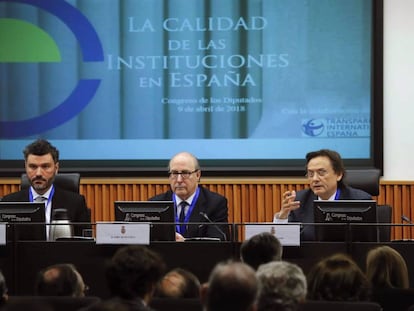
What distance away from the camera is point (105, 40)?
7652 millimetres

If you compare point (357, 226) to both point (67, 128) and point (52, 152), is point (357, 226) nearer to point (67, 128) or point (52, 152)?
point (52, 152)

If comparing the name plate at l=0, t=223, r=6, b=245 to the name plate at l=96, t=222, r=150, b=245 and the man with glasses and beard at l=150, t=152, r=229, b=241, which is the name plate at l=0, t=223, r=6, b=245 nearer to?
the name plate at l=96, t=222, r=150, b=245

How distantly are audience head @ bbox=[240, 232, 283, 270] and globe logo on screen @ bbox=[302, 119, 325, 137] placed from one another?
151 inches

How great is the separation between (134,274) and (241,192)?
4.57 metres

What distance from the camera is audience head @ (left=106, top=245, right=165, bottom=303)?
305 cm

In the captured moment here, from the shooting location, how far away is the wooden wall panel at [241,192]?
24.7 ft

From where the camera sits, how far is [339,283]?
135 inches

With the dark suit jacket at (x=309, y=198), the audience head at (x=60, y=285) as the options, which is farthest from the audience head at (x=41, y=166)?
the audience head at (x=60, y=285)

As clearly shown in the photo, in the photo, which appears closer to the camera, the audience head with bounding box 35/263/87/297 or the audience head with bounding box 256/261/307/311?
the audience head with bounding box 256/261/307/311

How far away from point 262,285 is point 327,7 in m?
4.80

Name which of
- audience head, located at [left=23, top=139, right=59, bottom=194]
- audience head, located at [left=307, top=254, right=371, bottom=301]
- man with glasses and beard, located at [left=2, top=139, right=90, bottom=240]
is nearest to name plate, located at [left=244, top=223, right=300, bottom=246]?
audience head, located at [left=307, top=254, right=371, bottom=301]

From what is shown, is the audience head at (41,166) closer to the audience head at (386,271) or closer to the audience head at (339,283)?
the audience head at (386,271)

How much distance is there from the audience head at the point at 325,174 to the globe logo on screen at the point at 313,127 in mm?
1683

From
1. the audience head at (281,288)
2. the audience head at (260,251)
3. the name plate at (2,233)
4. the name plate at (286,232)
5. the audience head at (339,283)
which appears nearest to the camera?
the audience head at (281,288)
